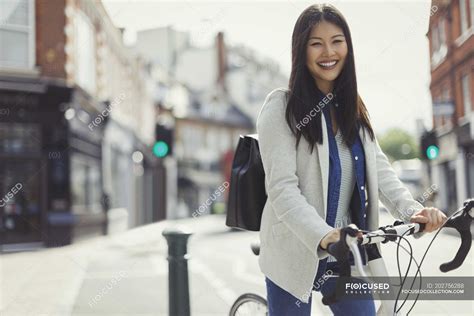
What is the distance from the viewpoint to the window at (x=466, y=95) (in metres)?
9.76

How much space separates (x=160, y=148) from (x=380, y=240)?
21.7 ft

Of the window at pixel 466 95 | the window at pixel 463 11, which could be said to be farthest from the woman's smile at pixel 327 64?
the window at pixel 466 95

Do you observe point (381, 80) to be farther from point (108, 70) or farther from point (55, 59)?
point (108, 70)

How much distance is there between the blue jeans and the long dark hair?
54 cm

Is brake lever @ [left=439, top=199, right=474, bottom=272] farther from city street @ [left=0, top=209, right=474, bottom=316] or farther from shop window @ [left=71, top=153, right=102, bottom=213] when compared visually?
shop window @ [left=71, top=153, right=102, bottom=213]

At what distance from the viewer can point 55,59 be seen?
48.6ft

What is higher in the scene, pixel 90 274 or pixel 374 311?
pixel 374 311

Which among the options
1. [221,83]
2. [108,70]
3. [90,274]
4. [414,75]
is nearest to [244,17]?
[414,75]

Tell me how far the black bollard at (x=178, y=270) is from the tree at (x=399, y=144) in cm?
7043

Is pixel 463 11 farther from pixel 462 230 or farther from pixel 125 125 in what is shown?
pixel 125 125

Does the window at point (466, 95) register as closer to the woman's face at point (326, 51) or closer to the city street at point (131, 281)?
the city street at point (131, 281)

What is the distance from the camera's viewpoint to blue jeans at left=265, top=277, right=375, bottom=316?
215 cm

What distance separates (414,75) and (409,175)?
34.3m

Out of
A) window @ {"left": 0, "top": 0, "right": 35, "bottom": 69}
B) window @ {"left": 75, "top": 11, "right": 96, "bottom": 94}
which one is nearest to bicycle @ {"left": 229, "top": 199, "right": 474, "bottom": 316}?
window @ {"left": 0, "top": 0, "right": 35, "bottom": 69}
